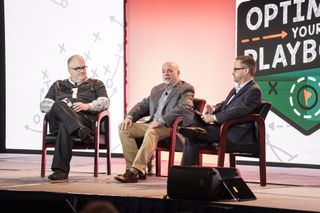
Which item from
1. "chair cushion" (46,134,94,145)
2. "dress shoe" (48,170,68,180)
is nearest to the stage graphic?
"chair cushion" (46,134,94,145)

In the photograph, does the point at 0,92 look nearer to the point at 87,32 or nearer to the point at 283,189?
the point at 87,32

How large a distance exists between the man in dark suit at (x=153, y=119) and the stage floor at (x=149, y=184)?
0.20m

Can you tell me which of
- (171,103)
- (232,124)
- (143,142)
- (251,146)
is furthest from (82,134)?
(251,146)

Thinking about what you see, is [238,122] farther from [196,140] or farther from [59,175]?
[59,175]

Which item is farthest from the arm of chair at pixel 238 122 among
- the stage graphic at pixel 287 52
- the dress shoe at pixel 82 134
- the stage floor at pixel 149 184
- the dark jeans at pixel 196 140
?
the stage graphic at pixel 287 52

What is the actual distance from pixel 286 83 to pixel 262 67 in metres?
0.31

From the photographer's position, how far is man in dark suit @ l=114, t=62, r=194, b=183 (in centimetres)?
532

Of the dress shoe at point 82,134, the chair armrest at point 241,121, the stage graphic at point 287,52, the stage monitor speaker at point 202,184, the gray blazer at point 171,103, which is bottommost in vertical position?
the stage monitor speaker at point 202,184

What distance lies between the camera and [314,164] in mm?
6605

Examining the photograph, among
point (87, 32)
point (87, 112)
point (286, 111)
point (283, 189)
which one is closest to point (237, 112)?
point (283, 189)

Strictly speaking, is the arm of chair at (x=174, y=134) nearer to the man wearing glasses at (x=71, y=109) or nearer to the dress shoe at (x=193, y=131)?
the dress shoe at (x=193, y=131)

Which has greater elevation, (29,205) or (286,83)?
(286,83)

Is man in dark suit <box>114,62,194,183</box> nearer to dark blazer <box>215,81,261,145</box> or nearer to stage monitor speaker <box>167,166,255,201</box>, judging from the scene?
dark blazer <box>215,81,261,145</box>

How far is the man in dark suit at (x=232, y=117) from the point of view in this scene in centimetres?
498
